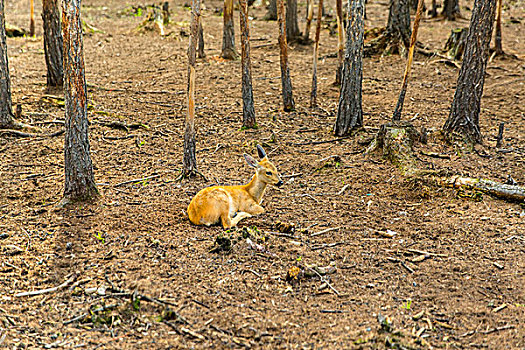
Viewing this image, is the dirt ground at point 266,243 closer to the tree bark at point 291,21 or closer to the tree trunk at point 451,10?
the tree bark at point 291,21

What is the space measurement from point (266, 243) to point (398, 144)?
3397 mm

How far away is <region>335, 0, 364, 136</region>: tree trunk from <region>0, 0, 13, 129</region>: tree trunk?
6.38 metres

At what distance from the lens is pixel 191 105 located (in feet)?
24.8

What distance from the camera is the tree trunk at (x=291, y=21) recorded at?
16.4 meters

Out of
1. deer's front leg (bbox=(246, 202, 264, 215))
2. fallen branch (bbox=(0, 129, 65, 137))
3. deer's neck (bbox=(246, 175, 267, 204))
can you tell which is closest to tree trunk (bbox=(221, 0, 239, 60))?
fallen branch (bbox=(0, 129, 65, 137))

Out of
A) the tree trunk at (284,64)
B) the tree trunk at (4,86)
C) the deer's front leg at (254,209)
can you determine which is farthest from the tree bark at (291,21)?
the deer's front leg at (254,209)

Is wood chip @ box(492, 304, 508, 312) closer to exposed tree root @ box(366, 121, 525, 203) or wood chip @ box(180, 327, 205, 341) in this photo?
exposed tree root @ box(366, 121, 525, 203)

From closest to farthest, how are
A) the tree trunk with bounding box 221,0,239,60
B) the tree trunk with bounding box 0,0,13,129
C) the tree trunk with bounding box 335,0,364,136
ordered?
the tree trunk with bounding box 335,0,364,136
the tree trunk with bounding box 0,0,13,129
the tree trunk with bounding box 221,0,239,60

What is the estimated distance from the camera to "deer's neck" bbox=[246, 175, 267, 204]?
685cm

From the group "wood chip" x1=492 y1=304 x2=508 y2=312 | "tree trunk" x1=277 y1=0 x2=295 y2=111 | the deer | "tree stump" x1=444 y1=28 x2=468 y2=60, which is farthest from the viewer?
"tree stump" x1=444 y1=28 x2=468 y2=60

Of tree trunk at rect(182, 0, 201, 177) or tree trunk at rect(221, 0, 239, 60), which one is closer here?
tree trunk at rect(182, 0, 201, 177)

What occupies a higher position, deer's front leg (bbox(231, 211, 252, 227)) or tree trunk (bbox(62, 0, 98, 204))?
tree trunk (bbox(62, 0, 98, 204))

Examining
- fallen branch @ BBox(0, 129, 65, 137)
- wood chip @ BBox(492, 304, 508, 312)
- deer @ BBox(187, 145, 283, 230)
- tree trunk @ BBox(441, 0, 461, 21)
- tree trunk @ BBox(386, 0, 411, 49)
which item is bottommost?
wood chip @ BBox(492, 304, 508, 312)

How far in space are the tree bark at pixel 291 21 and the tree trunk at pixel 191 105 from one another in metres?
9.42
